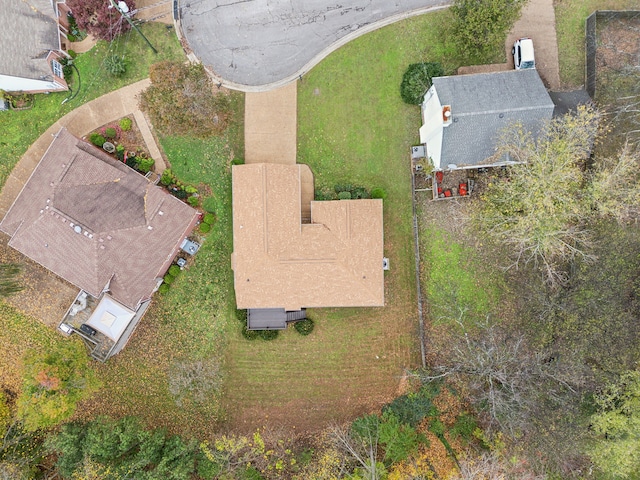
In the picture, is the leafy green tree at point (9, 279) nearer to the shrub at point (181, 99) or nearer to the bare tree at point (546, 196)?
the shrub at point (181, 99)

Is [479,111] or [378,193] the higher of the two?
[479,111]

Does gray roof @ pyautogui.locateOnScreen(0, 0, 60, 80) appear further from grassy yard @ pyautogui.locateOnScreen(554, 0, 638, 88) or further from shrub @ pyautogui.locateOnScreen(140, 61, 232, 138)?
grassy yard @ pyautogui.locateOnScreen(554, 0, 638, 88)

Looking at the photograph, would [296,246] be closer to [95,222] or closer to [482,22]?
[95,222]

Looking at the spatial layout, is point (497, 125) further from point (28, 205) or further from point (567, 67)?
point (28, 205)

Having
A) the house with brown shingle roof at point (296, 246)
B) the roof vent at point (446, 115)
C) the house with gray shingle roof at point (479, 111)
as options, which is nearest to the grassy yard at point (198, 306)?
the house with brown shingle roof at point (296, 246)

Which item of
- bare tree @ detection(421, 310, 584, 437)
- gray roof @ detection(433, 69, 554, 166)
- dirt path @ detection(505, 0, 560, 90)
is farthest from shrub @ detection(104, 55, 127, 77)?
bare tree @ detection(421, 310, 584, 437)

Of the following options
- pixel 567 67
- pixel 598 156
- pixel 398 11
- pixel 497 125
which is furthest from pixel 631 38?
pixel 398 11

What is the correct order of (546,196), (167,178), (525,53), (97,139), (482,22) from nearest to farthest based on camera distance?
(546,196) < (482,22) < (525,53) < (97,139) < (167,178)

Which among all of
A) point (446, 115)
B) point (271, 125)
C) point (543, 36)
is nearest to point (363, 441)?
point (446, 115)
